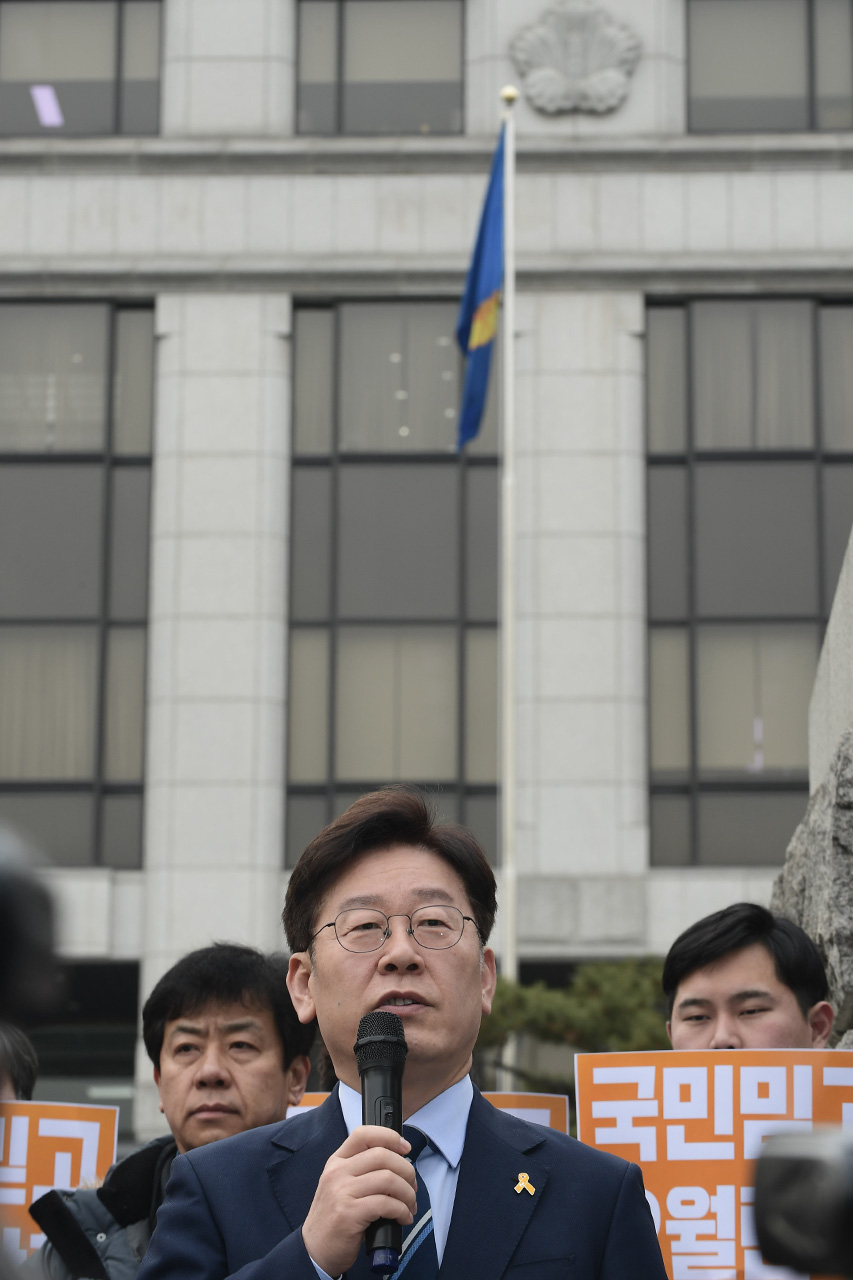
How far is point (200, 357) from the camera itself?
17875 mm

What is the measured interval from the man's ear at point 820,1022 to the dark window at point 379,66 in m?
15.9

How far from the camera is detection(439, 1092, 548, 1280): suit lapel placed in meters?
2.37

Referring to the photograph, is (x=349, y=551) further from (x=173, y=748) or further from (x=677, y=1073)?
(x=677, y=1073)

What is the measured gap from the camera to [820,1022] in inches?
152

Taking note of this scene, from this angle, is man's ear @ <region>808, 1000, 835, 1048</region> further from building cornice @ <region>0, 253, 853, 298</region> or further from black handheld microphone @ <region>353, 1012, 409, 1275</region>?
building cornice @ <region>0, 253, 853, 298</region>

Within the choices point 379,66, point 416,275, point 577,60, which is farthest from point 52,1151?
point 379,66

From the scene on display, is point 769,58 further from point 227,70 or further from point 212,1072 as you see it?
point 212,1072

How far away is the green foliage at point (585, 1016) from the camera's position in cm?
1279

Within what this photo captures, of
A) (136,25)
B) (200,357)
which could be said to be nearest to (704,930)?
(200,357)

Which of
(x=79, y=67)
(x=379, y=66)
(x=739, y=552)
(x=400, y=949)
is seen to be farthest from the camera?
(x=79, y=67)

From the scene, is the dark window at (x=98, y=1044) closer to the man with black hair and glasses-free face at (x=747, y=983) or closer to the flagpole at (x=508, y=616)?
the flagpole at (x=508, y=616)

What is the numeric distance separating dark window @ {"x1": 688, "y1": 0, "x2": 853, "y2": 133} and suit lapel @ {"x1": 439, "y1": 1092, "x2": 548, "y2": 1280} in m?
17.4

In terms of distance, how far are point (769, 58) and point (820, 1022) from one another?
54.4 ft

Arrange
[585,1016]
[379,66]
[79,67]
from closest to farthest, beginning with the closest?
[585,1016]
[379,66]
[79,67]
